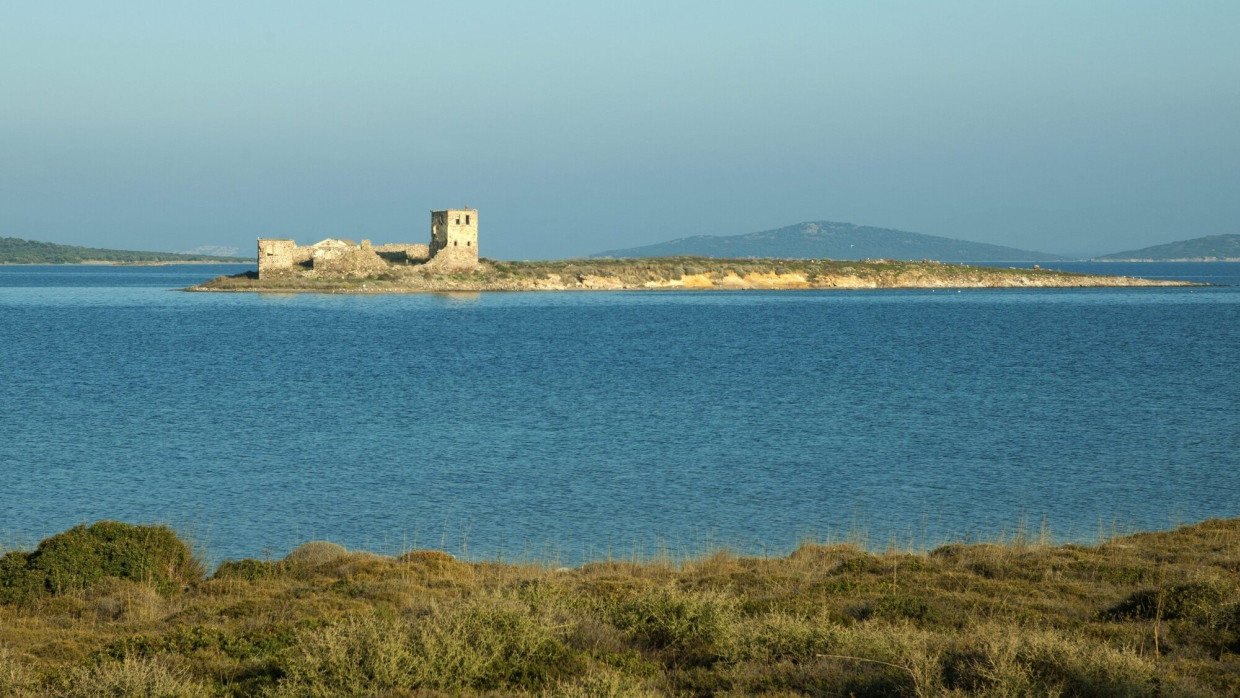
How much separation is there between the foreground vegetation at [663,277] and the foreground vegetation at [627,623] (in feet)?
237

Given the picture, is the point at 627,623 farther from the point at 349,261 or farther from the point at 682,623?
the point at 349,261

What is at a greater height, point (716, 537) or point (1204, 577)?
point (1204, 577)

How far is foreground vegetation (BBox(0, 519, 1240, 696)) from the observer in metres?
6.38

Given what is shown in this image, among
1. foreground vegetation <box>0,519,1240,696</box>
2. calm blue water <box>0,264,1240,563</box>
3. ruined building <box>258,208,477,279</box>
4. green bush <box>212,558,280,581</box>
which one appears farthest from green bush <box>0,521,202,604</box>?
ruined building <box>258,208,477,279</box>

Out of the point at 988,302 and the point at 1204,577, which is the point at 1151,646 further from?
the point at 988,302

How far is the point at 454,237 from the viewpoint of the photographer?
269 ft

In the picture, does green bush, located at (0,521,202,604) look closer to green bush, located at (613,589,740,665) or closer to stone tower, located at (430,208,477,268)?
green bush, located at (613,589,740,665)

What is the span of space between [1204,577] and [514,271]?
82470 millimetres

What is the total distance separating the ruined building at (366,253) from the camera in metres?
81.2

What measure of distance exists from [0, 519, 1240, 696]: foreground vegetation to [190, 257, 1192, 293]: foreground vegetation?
7238 cm

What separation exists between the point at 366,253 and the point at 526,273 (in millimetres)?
13505

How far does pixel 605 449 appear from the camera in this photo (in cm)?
2122

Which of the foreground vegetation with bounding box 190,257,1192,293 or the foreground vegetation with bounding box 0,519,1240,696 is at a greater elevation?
the foreground vegetation with bounding box 190,257,1192,293

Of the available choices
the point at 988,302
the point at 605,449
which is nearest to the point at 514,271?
the point at 988,302
